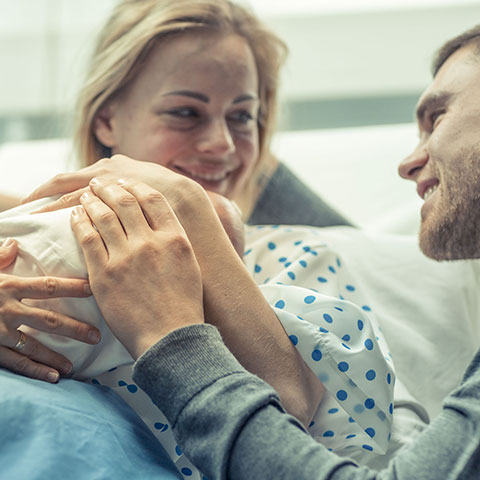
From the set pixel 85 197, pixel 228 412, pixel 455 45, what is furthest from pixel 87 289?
pixel 455 45

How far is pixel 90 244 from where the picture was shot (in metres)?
0.85

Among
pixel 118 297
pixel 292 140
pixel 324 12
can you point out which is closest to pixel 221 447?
pixel 118 297

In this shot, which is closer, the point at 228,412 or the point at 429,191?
the point at 228,412

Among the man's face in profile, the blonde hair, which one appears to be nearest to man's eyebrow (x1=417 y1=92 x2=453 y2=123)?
the man's face in profile

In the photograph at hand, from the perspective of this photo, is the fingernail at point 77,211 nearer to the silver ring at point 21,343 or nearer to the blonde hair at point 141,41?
the silver ring at point 21,343

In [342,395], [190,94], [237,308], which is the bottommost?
[342,395]

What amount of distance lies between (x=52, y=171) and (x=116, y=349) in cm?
134

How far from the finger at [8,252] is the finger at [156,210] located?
181mm

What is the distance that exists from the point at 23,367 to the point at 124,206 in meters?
0.25

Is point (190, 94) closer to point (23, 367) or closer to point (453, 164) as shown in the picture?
point (453, 164)

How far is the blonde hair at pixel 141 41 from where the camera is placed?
143cm

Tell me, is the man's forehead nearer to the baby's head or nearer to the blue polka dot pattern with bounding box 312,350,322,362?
the baby's head

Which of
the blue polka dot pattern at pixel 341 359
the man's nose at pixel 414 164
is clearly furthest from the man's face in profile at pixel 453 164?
the blue polka dot pattern at pixel 341 359

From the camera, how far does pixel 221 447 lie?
68 centimetres
